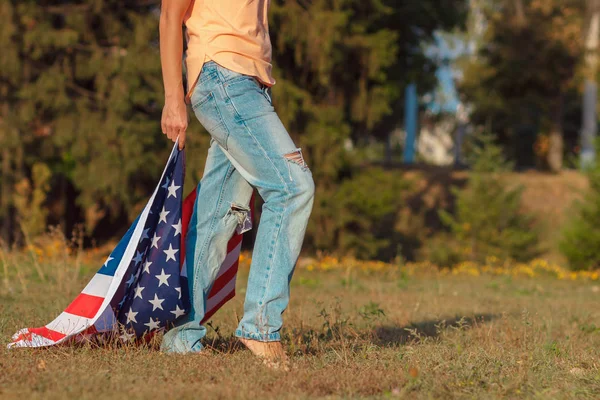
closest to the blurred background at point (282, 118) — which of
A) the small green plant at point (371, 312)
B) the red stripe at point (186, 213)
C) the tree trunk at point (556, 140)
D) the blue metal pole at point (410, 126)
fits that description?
the small green plant at point (371, 312)

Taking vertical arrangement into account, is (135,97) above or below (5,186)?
above

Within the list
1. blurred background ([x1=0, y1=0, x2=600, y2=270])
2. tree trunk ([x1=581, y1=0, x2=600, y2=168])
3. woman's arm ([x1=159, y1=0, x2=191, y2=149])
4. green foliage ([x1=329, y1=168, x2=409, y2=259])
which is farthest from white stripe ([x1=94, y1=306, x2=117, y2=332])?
tree trunk ([x1=581, y1=0, x2=600, y2=168])

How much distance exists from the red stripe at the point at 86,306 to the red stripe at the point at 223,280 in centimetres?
Answer: 63

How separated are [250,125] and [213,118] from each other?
19 cm

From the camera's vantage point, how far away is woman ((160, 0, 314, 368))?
371 cm

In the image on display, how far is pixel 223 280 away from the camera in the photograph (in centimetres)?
420

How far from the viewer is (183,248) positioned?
3.97 m

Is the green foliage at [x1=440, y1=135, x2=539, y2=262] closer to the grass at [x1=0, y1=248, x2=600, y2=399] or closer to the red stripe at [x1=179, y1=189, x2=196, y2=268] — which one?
the grass at [x1=0, y1=248, x2=600, y2=399]

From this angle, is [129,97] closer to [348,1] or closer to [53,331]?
[348,1]

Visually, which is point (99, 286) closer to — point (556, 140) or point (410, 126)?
point (556, 140)

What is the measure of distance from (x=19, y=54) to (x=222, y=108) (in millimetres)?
10928

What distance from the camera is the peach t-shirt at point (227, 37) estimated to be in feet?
12.3

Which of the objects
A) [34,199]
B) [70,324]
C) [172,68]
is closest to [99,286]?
[70,324]

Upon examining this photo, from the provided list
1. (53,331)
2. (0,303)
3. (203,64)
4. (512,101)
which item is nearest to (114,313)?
(53,331)
